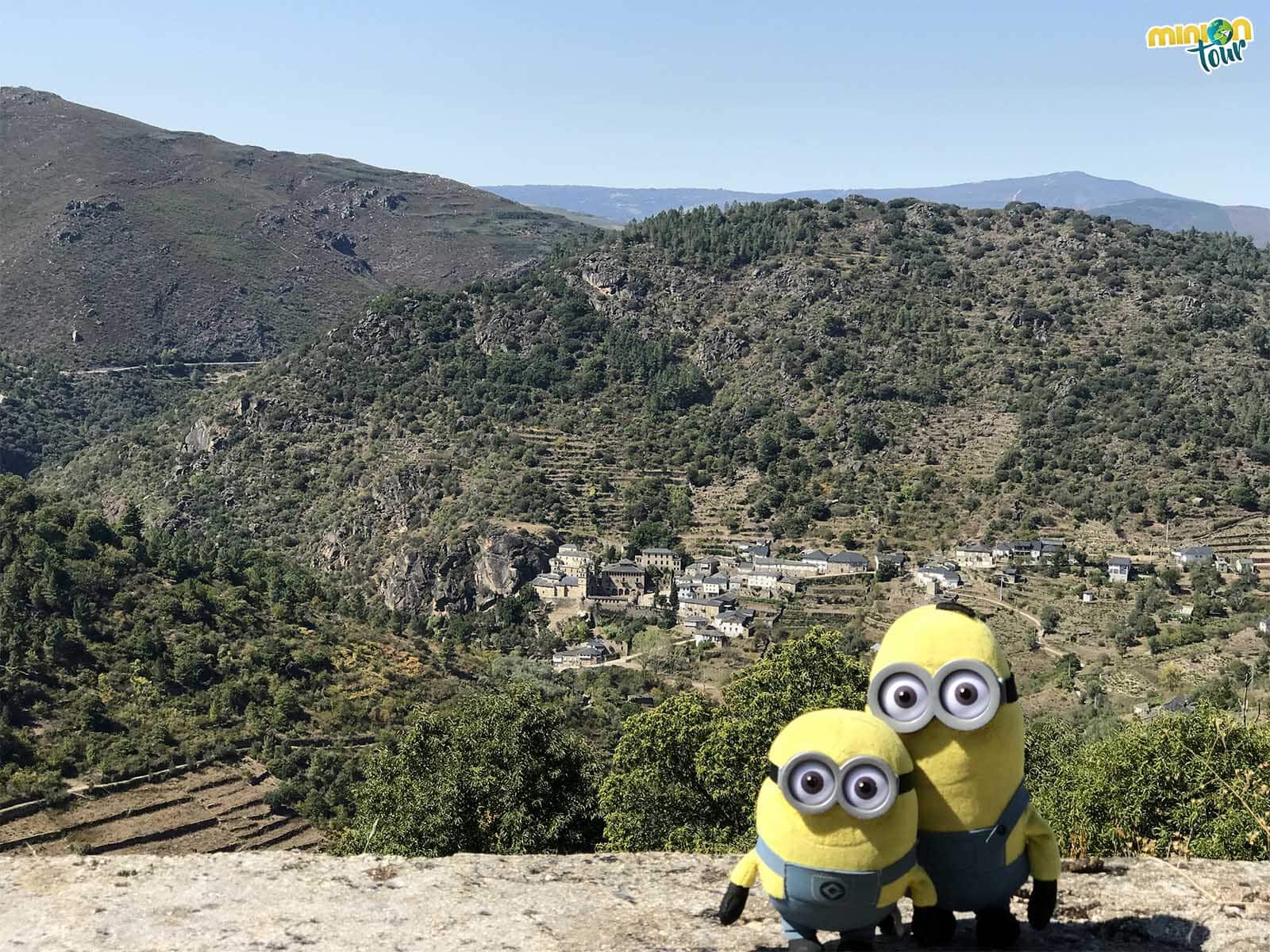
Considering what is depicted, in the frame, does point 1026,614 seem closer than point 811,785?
No

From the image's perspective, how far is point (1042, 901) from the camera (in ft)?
24.6

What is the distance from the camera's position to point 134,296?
176 m

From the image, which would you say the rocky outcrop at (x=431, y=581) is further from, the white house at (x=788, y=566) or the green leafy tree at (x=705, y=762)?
the green leafy tree at (x=705, y=762)

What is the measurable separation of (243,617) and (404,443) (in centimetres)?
6186

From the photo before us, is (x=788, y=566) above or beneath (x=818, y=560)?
beneath

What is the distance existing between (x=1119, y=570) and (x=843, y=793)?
67.6m

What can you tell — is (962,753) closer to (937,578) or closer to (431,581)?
(937,578)

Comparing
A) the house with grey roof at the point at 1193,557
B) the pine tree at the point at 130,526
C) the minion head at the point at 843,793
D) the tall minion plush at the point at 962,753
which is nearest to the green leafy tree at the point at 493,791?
the tall minion plush at the point at 962,753

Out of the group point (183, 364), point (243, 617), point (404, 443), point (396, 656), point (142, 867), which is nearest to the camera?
point (142, 867)

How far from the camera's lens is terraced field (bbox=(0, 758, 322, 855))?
27.1 meters

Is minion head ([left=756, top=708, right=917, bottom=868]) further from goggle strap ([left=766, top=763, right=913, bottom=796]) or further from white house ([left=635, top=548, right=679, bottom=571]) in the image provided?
white house ([left=635, top=548, right=679, bottom=571])

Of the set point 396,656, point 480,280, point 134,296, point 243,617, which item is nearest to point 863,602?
point 396,656

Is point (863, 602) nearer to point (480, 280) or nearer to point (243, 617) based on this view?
point (243, 617)

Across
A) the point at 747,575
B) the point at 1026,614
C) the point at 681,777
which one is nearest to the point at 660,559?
the point at 747,575
